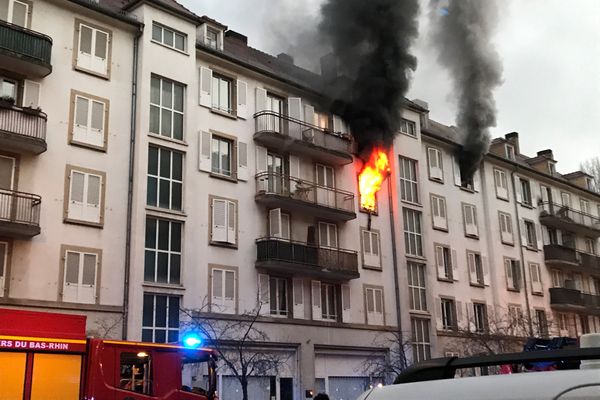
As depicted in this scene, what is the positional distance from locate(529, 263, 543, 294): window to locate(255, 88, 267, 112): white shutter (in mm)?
22465

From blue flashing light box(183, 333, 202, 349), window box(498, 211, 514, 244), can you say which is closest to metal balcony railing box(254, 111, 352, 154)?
window box(498, 211, 514, 244)

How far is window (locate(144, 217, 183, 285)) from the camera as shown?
2461 cm

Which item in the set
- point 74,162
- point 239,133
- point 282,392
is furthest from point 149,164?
point 282,392

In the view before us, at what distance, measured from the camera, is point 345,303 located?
102ft

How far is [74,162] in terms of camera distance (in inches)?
931

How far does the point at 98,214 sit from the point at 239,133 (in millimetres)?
7707

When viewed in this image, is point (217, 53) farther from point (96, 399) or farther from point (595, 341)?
point (595, 341)

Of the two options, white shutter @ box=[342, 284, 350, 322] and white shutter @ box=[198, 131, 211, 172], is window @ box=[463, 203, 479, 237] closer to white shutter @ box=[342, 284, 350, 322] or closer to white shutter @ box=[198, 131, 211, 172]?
white shutter @ box=[342, 284, 350, 322]

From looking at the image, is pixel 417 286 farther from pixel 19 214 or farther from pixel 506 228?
pixel 19 214

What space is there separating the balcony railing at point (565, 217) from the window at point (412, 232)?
13568 millimetres

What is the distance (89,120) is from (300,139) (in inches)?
393

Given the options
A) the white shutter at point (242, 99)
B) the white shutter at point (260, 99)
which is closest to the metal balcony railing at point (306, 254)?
the white shutter at point (242, 99)

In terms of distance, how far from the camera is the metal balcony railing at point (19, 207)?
2122 cm

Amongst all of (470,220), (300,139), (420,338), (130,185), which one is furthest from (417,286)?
(130,185)
